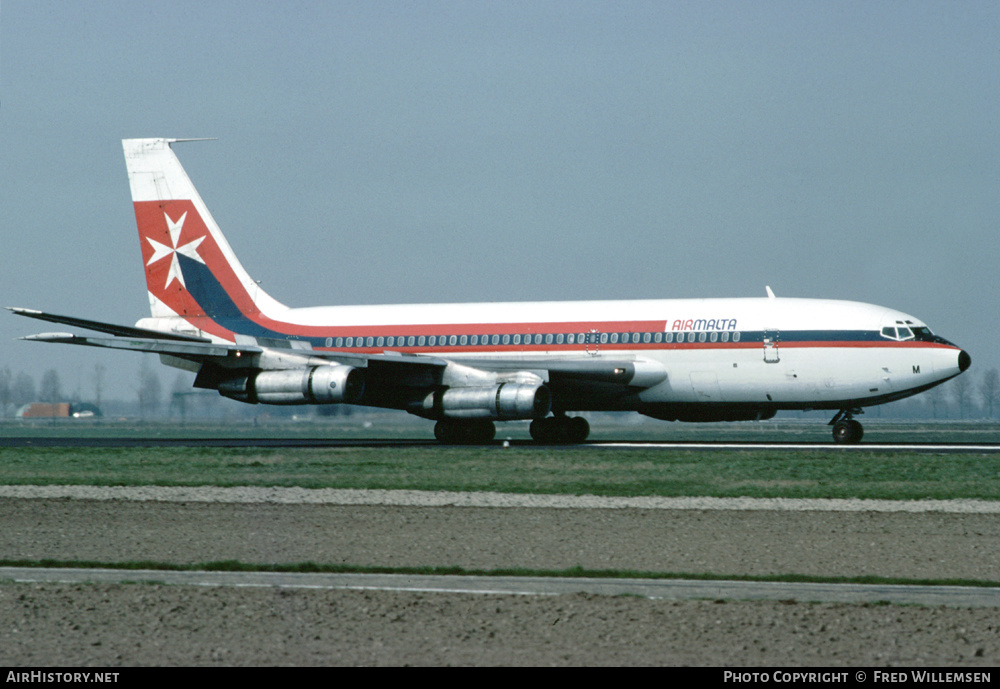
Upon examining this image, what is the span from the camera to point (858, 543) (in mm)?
14953

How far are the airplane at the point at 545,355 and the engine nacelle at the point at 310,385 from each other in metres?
0.05

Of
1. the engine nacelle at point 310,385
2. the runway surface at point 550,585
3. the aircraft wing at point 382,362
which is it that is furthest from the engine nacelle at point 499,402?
the runway surface at point 550,585

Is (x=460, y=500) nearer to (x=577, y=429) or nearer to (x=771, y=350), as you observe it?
(x=771, y=350)

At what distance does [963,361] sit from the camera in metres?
33.6

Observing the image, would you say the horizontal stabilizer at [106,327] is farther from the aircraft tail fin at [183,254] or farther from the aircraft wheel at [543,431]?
the aircraft wheel at [543,431]

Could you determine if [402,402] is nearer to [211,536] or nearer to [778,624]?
[211,536]

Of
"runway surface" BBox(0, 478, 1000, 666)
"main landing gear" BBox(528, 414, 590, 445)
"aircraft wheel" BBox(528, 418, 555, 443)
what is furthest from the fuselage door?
"runway surface" BBox(0, 478, 1000, 666)

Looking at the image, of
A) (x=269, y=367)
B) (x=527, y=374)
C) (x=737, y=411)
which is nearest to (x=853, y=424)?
(x=737, y=411)

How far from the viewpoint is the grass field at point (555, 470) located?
22.2 m

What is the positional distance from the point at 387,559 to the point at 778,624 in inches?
213

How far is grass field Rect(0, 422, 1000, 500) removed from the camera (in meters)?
22.2

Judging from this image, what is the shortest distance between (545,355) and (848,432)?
370 inches

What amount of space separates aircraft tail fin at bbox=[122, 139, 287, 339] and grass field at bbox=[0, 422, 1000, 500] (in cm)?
904

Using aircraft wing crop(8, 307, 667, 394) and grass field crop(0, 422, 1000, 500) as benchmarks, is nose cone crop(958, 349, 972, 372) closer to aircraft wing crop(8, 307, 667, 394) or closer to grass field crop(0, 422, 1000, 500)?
grass field crop(0, 422, 1000, 500)
